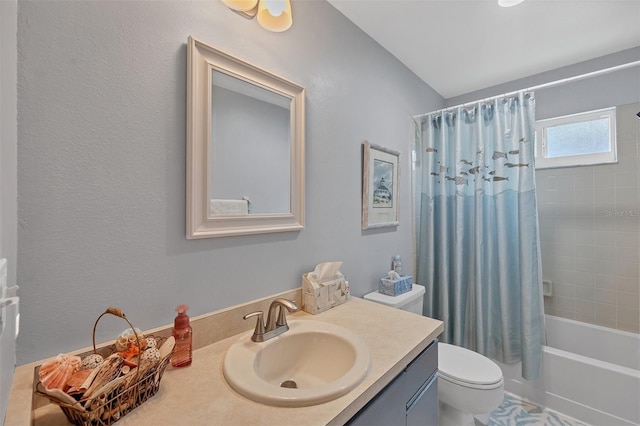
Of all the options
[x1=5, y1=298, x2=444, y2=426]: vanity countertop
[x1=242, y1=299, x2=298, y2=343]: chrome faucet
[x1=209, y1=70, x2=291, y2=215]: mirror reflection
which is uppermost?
[x1=209, y1=70, x2=291, y2=215]: mirror reflection

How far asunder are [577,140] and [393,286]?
2.02m

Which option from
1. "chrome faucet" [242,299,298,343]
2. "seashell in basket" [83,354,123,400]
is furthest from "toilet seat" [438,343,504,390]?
"seashell in basket" [83,354,123,400]

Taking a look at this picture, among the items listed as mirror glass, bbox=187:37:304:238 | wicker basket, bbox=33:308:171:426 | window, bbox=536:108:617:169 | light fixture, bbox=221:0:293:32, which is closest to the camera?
wicker basket, bbox=33:308:171:426

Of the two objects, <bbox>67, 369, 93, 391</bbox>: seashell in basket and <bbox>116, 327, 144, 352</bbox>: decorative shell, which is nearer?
<bbox>67, 369, 93, 391</bbox>: seashell in basket

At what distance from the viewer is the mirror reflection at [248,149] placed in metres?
0.99

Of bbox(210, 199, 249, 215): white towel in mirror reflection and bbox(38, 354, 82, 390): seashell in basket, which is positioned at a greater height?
bbox(210, 199, 249, 215): white towel in mirror reflection

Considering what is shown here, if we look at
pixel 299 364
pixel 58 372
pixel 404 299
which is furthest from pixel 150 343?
pixel 404 299

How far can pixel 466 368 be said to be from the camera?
1.46 m

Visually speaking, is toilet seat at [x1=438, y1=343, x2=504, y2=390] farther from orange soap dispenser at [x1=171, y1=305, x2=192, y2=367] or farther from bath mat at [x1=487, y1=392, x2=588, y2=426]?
orange soap dispenser at [x1=171, y1=305, x2=192, y2=367]

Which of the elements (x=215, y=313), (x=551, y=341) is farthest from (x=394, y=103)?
(x=551, y=341)

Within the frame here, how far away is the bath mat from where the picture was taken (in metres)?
1.66

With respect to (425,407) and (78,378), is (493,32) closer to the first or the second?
(425,407)

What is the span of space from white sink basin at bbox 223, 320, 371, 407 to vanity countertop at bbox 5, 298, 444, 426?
0.8 inches

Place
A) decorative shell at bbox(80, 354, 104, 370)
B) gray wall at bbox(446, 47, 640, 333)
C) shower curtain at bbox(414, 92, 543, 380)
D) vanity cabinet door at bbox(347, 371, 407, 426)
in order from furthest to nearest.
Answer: gray wall at bbox(446, 47, 640, 333) → shower curtain at bbox(414, 92, 543, 380) → vanity cabinet door at bbox(347, 371, 407, 426) → decorative shell at bbox(80, 354, 104, 370)
